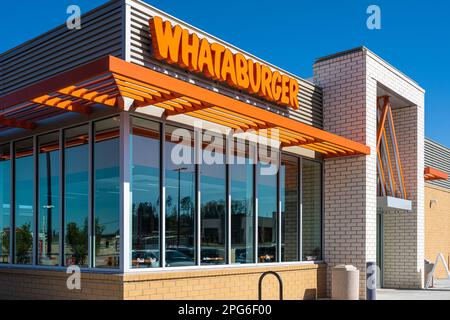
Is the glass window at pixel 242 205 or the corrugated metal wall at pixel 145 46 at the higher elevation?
the corrugated metal wall at pixel 145 46

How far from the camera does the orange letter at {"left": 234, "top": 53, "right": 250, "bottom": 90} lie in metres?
11.1

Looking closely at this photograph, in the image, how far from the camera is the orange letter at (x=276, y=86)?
12080 mm

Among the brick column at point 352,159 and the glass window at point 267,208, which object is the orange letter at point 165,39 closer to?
the glass window at point 267,208

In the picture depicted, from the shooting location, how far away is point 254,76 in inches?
455

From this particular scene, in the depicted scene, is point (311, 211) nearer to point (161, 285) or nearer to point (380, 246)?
point (380, 246)

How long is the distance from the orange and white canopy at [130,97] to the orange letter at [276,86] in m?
1.04

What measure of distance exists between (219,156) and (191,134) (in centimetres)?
87

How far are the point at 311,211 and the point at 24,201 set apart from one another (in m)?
6.77

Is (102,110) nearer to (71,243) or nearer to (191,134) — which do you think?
(191,134)

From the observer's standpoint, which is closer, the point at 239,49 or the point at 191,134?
the point at 191,134

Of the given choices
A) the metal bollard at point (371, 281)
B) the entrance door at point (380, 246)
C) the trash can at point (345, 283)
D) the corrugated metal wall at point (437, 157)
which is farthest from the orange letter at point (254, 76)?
the corrugated metal wall at point (437, 157)

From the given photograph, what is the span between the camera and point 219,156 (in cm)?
1105

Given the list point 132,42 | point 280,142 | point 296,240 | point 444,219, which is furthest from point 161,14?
point 444,219

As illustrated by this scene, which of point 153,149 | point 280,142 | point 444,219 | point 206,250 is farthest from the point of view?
point 444,219
